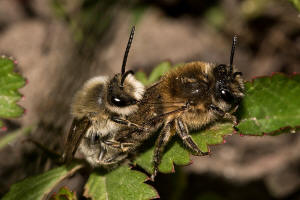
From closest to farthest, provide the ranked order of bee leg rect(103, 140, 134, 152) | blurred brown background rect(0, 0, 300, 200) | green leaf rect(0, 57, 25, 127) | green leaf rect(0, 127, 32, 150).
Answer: bee leg rect(103, 140, 134, 152)
green leaf rect(0, 57, 25, 127)
green leaf rect(0, 127, 32, 150)
blurred brown background rect(0, 0, 300, 200)

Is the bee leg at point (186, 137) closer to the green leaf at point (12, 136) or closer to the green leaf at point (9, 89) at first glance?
the green leaf at point (9, 89)

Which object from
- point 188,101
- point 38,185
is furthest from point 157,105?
point 38,185

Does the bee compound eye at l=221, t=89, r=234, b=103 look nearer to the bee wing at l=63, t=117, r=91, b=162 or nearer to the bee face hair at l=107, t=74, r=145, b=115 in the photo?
the bee face hair at l=107, t=74, r=145, b=115

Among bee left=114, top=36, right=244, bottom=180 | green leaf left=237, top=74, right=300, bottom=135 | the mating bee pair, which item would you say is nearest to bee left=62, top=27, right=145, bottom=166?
the mating bee pair

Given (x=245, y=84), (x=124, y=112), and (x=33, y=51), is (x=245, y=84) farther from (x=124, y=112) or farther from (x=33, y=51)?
(x=33, y=51)

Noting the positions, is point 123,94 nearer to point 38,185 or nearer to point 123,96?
point 123,96
